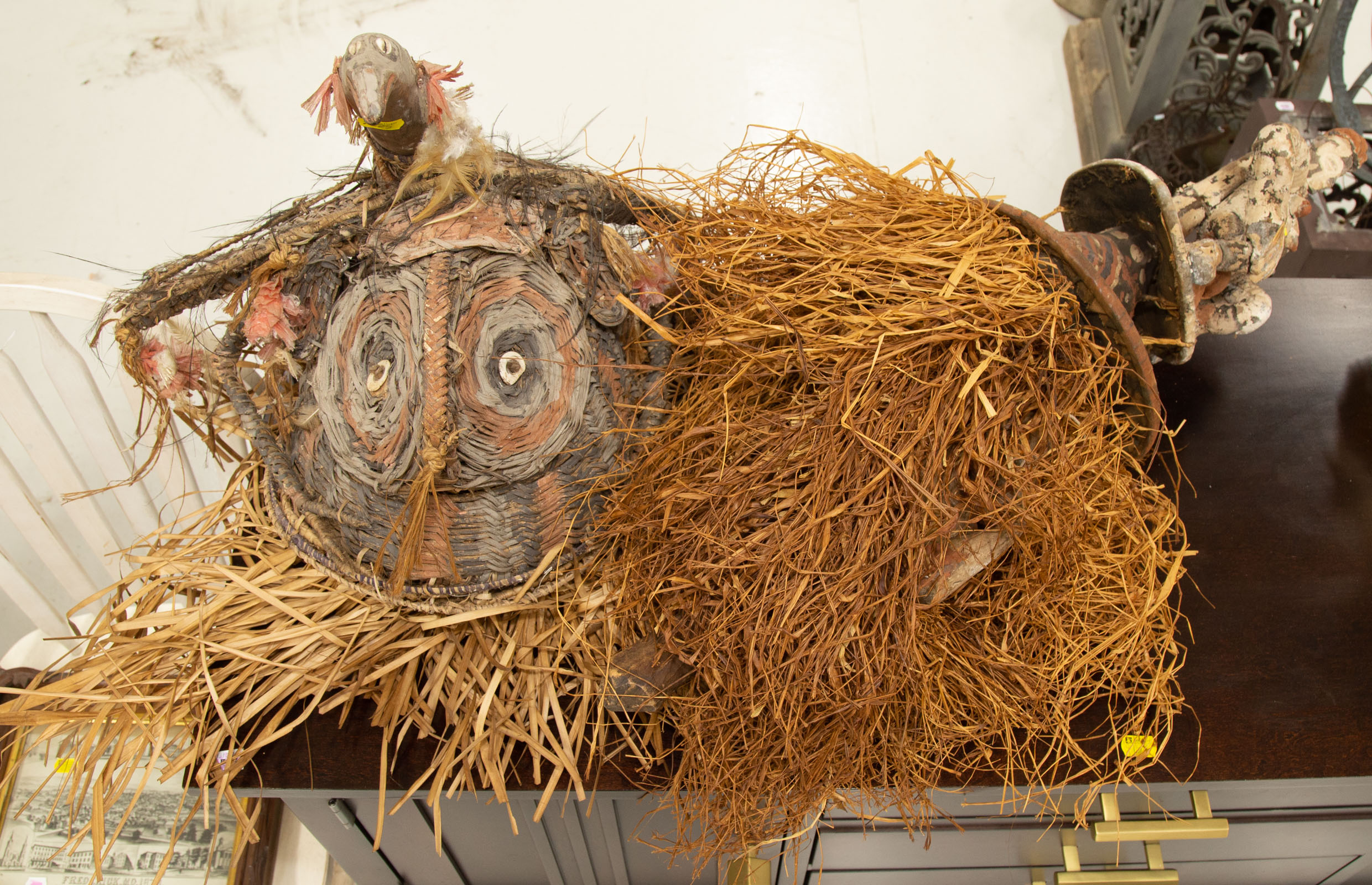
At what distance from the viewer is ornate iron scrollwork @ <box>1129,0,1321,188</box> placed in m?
1.76

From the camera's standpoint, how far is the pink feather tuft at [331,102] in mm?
708

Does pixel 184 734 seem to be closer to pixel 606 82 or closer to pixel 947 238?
pixel 947 238

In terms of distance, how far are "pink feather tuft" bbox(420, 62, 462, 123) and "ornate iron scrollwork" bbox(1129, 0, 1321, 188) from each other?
5.42ft

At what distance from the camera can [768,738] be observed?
0.73 m

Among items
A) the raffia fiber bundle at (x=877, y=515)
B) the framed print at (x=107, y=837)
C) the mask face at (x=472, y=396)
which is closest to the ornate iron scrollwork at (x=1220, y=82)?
the raffia fiber bundle at (x=877, y=515)

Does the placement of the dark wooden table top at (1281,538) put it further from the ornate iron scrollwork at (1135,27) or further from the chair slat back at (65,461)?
the chair slat back at (65,461)

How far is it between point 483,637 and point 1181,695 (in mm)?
757

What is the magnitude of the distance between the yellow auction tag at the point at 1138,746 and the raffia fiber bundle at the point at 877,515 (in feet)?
0.04

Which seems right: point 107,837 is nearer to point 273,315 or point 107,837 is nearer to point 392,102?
point 273,315

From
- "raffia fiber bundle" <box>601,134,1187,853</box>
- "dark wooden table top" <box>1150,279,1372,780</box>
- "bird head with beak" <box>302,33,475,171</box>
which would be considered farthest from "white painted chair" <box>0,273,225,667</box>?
"dark wooden table top" <box>1150,279,1372,780</box>

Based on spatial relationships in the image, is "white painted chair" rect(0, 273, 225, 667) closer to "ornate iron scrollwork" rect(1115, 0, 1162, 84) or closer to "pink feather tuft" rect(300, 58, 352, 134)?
"pink feather tuft" rect(300, 58, 352, 134)

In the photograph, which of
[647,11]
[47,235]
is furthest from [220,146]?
[647,11]

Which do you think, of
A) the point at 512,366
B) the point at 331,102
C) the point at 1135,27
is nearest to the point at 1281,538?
the point at 512,366

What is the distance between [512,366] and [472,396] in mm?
46
